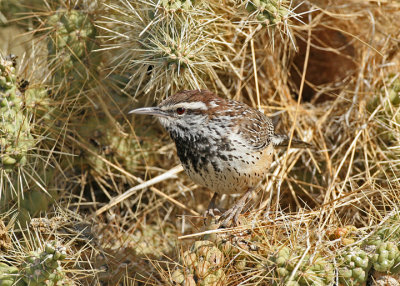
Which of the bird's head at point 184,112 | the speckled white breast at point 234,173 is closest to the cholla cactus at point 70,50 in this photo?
the bird's head at point 184,112

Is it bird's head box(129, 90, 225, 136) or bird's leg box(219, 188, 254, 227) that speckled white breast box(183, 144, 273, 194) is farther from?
bird's head box(129, 90, 225, 136)

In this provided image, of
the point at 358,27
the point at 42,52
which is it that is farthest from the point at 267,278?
the point at 358,27

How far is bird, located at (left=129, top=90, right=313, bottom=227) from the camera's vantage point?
2688 millimetres

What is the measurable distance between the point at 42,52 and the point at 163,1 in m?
1.10

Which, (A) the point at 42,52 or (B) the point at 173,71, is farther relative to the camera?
(A) the point at 42,52

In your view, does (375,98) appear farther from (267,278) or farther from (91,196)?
(91,196)

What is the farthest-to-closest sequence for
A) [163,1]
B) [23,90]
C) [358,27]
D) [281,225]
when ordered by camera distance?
1. [358,27]
2. [23,90]
3. [163,1]
4. [281,225]

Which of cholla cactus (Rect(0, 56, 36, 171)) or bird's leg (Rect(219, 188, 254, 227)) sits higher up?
cholla cactus (Rect(0, 56, 36, 171))

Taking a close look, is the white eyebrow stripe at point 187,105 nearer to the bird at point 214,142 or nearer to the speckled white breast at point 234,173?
the bird at point 214,142

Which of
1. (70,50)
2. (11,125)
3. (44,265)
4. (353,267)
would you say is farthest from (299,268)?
(70,50)

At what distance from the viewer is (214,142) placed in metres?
2.70

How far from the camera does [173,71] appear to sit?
2662mm

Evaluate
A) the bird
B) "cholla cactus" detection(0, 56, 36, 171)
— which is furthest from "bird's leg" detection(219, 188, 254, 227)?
"cholla cactus" detection(0, 56, 36, 171)

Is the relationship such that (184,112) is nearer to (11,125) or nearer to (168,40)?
(168,40)
